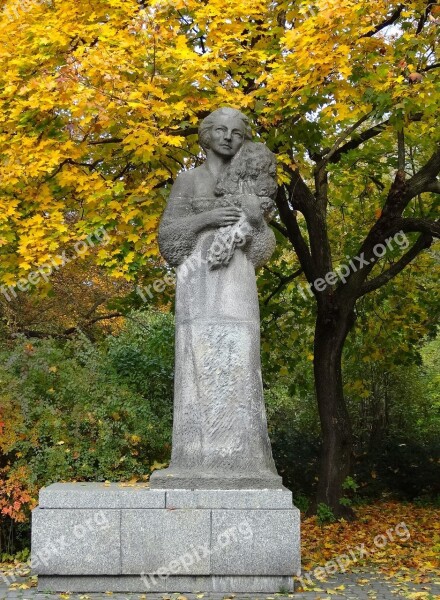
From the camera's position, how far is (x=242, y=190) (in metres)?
7.36

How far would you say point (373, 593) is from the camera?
6.92 m

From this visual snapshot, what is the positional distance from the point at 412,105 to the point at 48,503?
5.67 m

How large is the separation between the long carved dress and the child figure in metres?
0.09

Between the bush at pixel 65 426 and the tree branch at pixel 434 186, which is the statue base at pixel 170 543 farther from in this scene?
the tree branch at pixel 434 186

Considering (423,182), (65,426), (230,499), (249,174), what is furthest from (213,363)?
(423,182)

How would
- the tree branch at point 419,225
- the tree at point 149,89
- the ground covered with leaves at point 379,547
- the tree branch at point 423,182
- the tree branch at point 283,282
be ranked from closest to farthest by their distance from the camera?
the ground covered with leaves at point 379,547 < the tree at point 149,89 < the tree branch at point 423,182 < the tree branch at point 419,225 < the tree branch at point 283,282

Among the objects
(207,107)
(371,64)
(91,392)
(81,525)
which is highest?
(371,64)

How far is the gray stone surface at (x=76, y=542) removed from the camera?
21.9 ft

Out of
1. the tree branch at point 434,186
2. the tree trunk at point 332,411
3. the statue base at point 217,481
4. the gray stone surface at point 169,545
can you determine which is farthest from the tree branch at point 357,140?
the gray stone surface at point 169,545

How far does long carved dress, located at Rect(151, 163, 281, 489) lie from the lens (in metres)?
6.96

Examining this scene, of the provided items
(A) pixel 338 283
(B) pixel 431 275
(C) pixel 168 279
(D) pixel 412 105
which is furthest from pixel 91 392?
(B) pixel 431 275

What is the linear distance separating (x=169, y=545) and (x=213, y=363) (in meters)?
1.48

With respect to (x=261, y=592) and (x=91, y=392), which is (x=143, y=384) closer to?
(x=91, y=392)

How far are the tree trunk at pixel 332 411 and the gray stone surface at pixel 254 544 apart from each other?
5.52m
